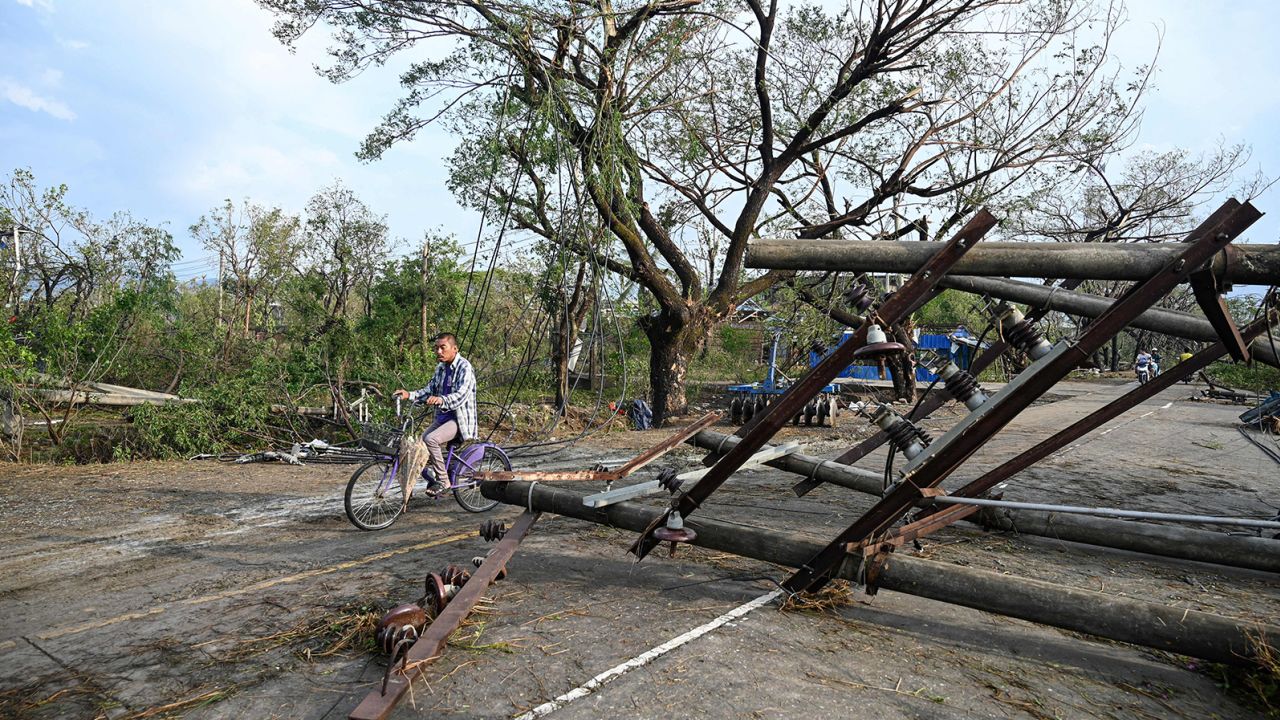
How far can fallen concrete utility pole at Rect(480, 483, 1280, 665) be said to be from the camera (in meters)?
3.24

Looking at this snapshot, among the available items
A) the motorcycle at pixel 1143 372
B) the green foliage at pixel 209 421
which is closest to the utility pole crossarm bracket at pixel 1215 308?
the green foliage at pixel 209 421

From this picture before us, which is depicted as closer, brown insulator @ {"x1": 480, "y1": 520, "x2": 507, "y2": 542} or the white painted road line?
the white painted road line

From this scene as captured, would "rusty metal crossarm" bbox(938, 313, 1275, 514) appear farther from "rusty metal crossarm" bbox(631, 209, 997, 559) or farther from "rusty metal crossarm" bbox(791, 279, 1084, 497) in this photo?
"rusty metal crossarm" bbox(631, 209, 997, 559)

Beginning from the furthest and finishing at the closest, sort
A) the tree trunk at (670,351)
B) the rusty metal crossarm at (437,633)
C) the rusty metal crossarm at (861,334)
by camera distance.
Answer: the tree trunk at (670,351), the rusty metal crossarm at (861,334), the rusty metal crossarm at (437,633)

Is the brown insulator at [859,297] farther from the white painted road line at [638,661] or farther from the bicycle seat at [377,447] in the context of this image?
the bicycle seat at [377,447]

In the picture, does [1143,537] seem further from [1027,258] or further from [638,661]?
[638,661]

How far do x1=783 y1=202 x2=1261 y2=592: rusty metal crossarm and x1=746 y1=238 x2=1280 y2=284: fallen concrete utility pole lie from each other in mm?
100

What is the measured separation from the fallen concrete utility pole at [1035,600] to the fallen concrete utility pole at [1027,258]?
1531mm

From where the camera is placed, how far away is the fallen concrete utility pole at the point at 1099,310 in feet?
14.0

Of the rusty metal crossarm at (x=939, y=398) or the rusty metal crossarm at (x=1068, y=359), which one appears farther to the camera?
the rusty metal crossarm at (x=939, y=398)

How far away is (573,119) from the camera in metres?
5.39

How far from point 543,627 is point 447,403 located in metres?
3.42

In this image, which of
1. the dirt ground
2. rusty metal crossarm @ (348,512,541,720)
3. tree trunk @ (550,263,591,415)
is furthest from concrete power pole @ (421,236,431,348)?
rusty metal crossarm @ (348,512,541,720)

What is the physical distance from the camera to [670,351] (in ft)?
60.1
